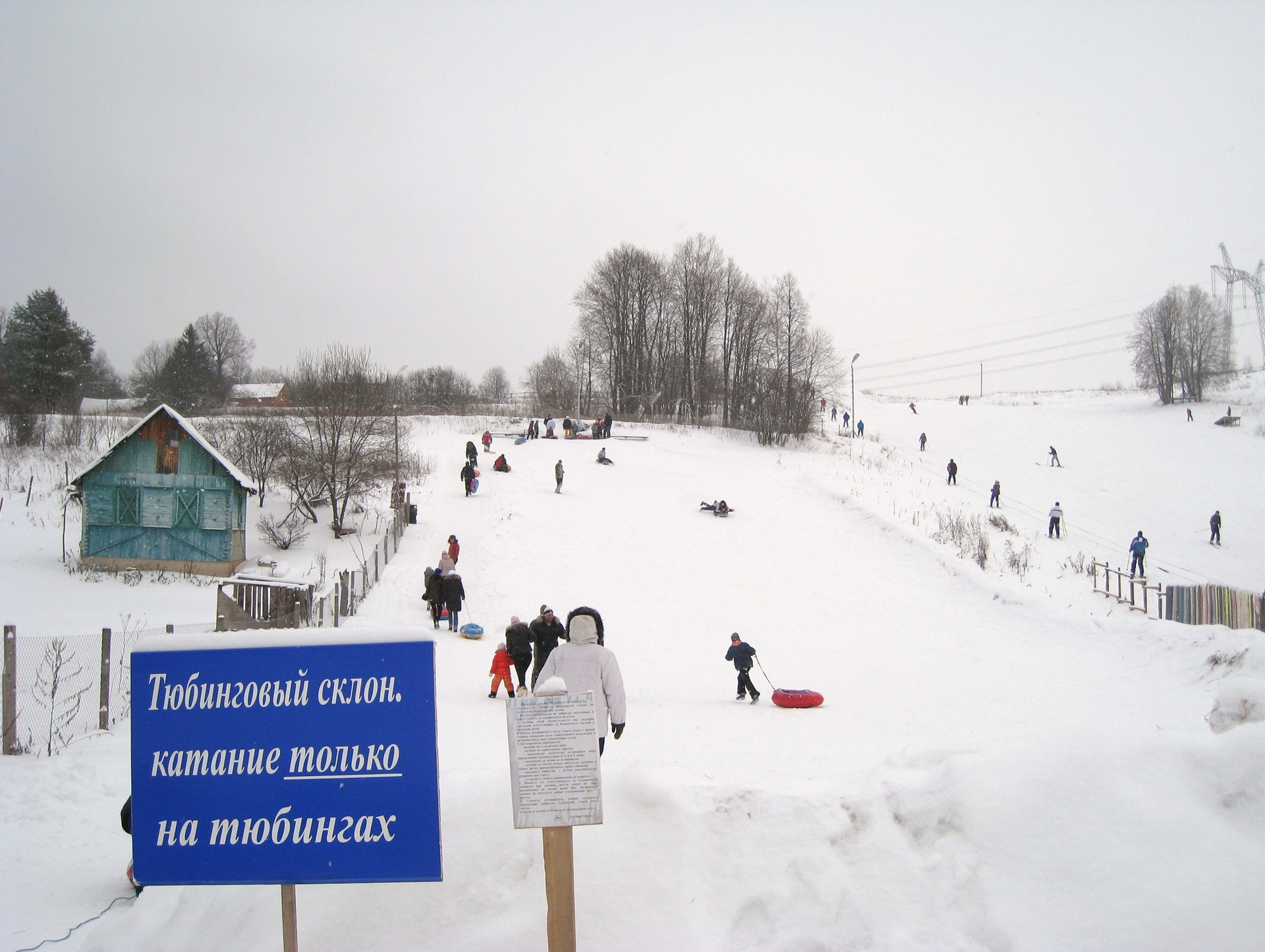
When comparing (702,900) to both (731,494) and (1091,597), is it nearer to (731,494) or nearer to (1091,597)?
(1091,597)

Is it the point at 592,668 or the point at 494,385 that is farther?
the point at 494,385

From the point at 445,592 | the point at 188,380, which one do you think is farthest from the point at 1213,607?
the point at 188,380

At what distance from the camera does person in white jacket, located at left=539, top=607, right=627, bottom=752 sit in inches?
219

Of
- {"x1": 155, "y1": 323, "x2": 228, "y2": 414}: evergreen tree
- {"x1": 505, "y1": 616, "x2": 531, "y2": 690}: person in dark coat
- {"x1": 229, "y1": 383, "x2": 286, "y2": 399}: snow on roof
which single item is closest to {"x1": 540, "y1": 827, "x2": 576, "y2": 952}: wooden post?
{"x1": 505, "y1": 616, "x2": 531, "y2": 690}: person in dark coat

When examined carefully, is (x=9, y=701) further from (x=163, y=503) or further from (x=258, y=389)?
(x=258, y=389)

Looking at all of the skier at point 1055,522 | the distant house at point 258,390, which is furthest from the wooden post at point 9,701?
the distant house at point 258,390

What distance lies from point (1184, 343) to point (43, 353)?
80415mm

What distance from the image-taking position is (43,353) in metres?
39.9

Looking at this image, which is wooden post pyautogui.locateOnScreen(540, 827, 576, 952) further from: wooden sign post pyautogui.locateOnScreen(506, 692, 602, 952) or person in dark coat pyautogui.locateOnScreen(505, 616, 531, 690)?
person in dark coat pyautogui.locateOnScreen(505, 616, 531, 690)

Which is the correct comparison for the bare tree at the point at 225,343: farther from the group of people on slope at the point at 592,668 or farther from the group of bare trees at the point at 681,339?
the group of people on slope at the point at 592,668

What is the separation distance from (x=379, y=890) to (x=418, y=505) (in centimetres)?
2364

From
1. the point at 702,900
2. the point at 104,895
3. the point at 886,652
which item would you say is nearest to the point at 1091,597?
the point at 886,652

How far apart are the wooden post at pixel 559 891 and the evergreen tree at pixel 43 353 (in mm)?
46594

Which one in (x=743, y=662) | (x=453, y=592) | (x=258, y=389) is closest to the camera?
(x=743, y=662)
